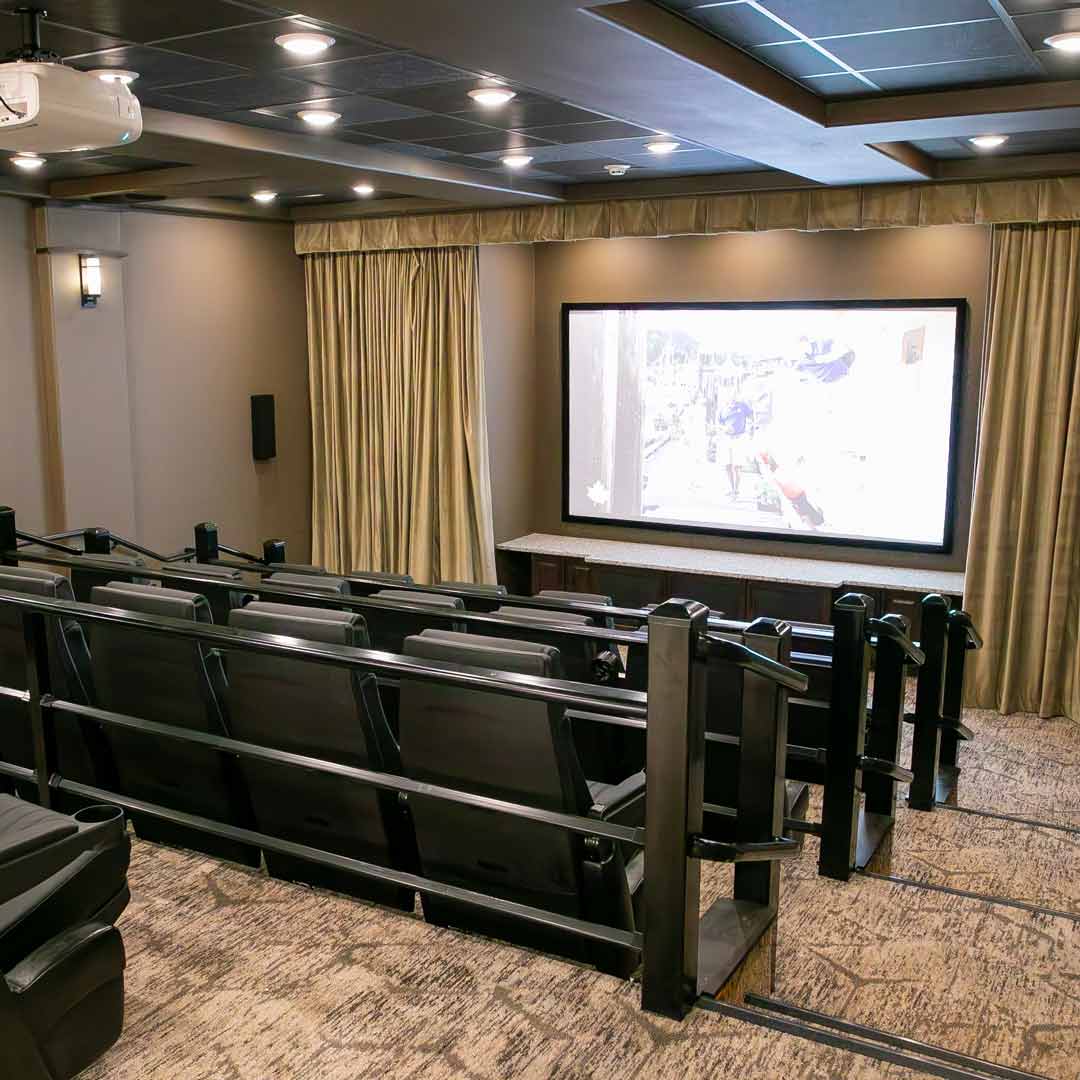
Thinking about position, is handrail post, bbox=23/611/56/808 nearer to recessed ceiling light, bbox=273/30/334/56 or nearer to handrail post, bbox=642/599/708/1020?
handrail post, bbox=642/599/708/1020

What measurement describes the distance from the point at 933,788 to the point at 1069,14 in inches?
116

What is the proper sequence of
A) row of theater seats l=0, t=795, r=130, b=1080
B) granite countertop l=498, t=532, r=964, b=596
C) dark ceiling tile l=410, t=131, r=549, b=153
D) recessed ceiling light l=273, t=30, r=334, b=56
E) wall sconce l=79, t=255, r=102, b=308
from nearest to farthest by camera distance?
1. row of theater seats l=0, t=795, r=130, b=1080
2. recessed ceiling light l=273, t=30, r=334, b=56
3. dark ceiling tile l=410, t=131, r=549, b=153
4. wall sconce l=79, t=255, r=102, b=308
5. granite countertop l=498, t=532, r=964, b=596

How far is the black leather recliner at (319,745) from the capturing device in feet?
9.29

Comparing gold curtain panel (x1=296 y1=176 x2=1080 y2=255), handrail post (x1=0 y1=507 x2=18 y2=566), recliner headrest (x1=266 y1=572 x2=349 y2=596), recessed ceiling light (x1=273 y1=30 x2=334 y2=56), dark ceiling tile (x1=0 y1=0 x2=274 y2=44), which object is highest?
recessed ceiling light (x1=273 y1=30 x2=334 y2=56)

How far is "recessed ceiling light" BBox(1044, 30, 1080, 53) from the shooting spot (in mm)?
3469

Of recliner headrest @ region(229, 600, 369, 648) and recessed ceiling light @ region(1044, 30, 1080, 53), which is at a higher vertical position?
recessed ceiling light @ region(1044, 30, 1080, 53)

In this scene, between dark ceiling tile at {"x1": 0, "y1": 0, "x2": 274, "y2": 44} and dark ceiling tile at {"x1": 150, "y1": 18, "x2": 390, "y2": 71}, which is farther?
dark ceiling tile at {"x1": 150, "y1": 18, "x2": 390, "y2": 71}

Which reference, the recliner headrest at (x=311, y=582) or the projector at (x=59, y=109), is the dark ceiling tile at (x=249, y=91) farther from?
the recliner headrest at (x=311, y=582)

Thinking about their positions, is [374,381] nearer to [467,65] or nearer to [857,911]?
[467,65]

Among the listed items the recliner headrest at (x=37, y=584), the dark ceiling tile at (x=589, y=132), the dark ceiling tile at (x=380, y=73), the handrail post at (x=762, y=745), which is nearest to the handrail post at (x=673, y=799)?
the handrail post at (x=762, y=745)

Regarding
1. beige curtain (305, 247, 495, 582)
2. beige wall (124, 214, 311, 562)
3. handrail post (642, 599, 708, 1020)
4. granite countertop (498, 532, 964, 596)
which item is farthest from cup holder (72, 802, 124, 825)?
beige curtain (305, 247, 495, 582)

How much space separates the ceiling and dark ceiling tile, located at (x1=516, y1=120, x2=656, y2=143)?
2 centimetres

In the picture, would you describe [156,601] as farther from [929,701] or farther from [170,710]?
[929,701]

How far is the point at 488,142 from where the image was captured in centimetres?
548
